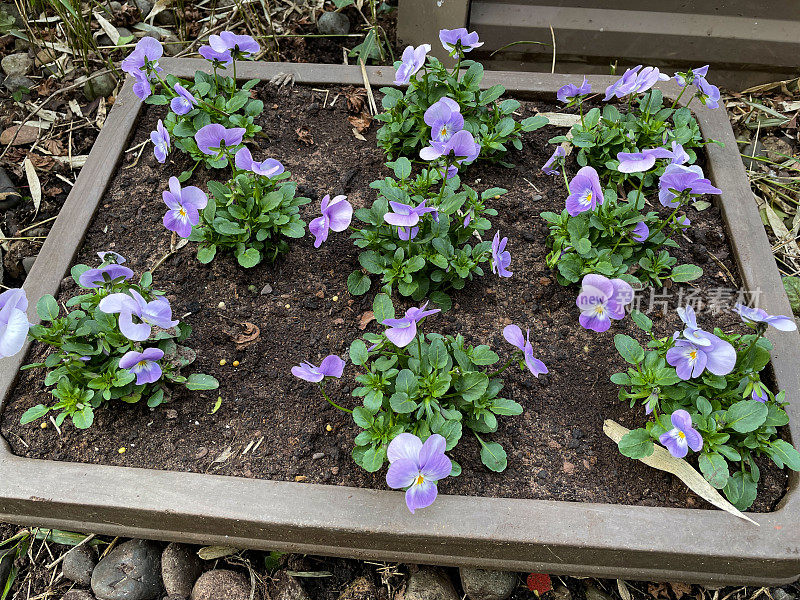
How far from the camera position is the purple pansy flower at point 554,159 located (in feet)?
6.60

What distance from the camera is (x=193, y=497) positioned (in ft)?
4.92

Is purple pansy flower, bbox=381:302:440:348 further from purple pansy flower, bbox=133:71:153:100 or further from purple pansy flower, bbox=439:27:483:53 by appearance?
purple pansy flower, bbox=133:71:153:100

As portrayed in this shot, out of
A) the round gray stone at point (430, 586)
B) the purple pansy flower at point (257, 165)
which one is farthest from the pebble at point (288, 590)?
the purple pansy flower at point (257, 165)

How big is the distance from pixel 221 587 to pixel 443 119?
4.17 feet

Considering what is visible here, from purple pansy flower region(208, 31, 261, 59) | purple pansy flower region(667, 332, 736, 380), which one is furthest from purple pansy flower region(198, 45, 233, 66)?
purple pansy flower region(667, 332, 736, 380)

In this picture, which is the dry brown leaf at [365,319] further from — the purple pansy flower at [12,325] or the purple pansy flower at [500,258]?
the purple pansy flower at [12,325]

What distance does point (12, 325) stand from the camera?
1422mm

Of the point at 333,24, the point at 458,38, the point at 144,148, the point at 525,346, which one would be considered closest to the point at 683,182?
the point at 525,346

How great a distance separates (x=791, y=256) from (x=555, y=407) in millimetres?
1329

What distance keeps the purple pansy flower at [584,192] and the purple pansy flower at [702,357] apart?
0.42 metres

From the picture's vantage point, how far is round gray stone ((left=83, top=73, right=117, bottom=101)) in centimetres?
275

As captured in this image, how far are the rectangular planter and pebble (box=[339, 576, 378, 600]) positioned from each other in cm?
18

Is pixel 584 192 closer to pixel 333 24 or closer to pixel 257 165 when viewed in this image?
pixel 257 165

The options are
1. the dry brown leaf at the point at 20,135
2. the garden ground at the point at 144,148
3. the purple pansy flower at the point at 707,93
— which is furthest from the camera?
the dry brown leaf at the point at 20,135
